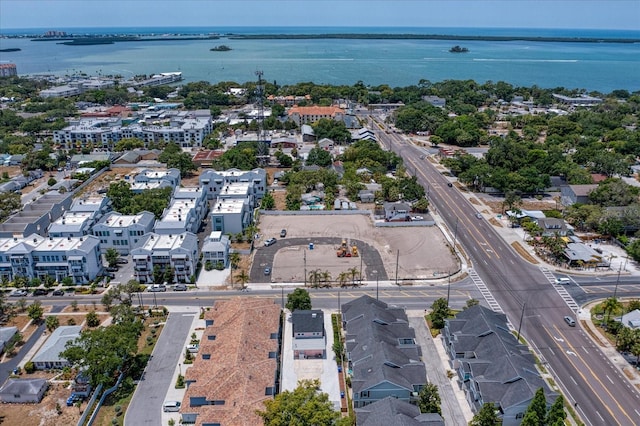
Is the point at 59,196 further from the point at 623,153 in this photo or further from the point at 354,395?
the point at 623,153

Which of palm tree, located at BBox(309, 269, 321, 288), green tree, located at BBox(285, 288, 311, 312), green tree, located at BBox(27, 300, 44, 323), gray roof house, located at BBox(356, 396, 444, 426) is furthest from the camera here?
palm tree, located at BBox(309, 269, 321, 288)

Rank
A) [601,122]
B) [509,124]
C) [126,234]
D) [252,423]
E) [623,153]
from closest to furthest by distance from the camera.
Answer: [252,423] → [126,234] → [623,153] → [601,122] → [509,124]

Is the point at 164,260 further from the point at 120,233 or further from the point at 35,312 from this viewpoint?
the point at 35,312

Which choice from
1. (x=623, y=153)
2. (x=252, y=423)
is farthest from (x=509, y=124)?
(x=252, y=423)

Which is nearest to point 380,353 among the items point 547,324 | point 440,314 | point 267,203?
point 440,314

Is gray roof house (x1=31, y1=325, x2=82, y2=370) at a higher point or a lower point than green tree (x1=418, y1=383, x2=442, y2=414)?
lower

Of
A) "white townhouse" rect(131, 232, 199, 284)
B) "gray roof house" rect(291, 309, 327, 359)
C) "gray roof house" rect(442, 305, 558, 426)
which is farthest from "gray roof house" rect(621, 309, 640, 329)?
"white townhouse" rect(131, 232, 199, 284)

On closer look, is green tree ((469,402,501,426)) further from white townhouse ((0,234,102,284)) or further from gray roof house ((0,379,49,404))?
white townhouse ((0,234,102,284))

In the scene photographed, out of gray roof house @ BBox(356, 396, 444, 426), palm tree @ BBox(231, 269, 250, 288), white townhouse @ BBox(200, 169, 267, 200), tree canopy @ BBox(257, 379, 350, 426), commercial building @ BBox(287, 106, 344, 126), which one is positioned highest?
commercial building @ BBox(287, 106, 344, 126)
